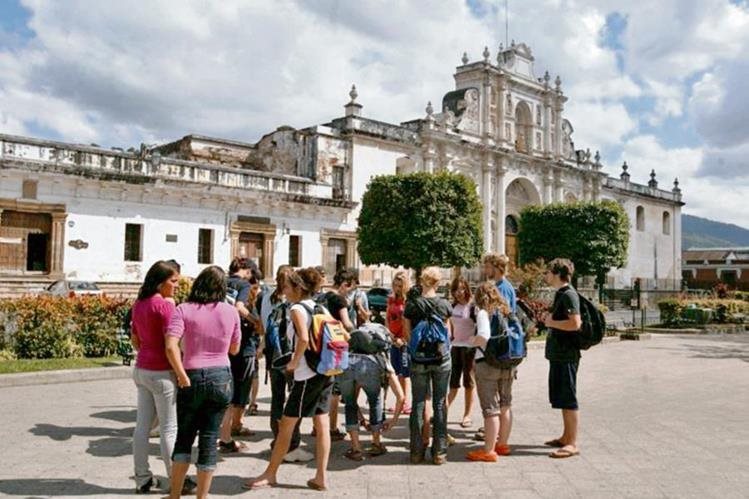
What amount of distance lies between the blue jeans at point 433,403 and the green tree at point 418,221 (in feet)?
70.4

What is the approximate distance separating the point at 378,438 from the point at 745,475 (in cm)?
343

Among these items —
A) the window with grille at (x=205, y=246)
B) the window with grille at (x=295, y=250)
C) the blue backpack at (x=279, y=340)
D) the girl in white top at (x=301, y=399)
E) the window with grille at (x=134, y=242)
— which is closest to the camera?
the girl in white top at (x=301, y=399)

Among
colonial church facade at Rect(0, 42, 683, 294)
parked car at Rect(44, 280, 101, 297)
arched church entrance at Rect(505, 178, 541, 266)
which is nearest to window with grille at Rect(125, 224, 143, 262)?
colonial church facade at Rect(0, 42, 683, 294)

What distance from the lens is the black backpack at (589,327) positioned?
21.7ft

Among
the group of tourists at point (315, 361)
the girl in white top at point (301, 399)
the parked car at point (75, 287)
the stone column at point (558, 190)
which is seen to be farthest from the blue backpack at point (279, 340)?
the stone column at point (558, 190)

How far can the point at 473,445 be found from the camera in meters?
7.19

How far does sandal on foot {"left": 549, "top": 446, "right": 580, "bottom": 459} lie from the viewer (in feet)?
21.6

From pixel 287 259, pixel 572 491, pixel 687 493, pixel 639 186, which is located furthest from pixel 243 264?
pixel 639 186

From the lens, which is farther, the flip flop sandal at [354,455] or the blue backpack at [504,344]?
the blue backpack at [504,344]

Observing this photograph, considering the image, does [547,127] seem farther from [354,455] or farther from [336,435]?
[354,455]

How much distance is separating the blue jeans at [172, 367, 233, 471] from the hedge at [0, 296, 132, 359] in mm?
8612

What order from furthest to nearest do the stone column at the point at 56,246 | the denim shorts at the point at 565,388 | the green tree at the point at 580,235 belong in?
1. the green tree at the point at 580,235
2. the stone column at the point at 56,246
3. the denim shorts at the point at 565,388

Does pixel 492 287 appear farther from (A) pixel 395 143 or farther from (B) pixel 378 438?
(A) pixel 395 143

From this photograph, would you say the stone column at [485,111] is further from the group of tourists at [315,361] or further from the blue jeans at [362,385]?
the blue jeans at [362,385]
